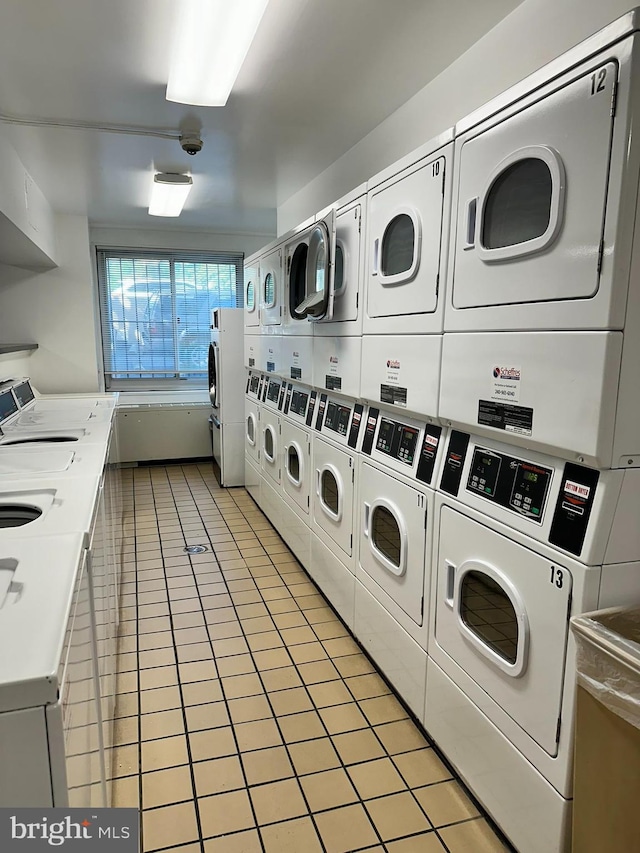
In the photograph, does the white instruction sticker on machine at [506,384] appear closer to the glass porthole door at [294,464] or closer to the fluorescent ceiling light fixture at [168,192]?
the glass porthole door at [294,464]

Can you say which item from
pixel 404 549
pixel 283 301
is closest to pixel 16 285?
pixel 283 301

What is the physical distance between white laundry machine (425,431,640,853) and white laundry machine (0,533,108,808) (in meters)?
1.15

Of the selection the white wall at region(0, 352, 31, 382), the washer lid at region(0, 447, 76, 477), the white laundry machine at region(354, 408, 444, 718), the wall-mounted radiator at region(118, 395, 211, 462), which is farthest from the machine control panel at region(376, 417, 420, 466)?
the wall-mounted radiator at region(118, 395, 211, 462)

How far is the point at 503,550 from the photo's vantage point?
64.4 inches

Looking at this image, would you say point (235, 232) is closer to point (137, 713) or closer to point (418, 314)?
point (418, 314)

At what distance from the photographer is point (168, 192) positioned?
14.1 ft

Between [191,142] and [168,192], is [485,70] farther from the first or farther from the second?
[168,192]

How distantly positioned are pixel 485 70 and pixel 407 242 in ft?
2.74

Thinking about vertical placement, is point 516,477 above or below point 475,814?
above

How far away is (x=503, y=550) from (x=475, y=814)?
0.96m

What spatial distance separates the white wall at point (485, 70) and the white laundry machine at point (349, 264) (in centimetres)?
53

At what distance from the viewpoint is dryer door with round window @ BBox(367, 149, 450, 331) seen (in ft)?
6.42

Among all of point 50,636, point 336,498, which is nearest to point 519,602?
point 50,636

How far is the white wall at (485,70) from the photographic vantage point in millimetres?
1859
